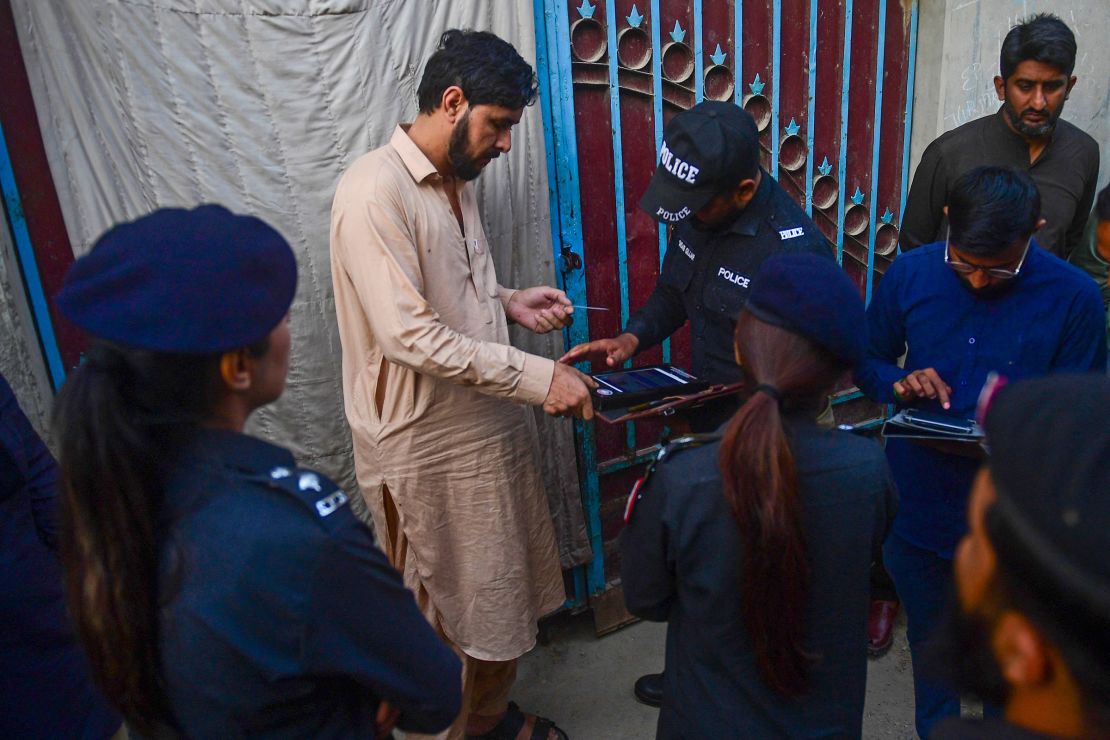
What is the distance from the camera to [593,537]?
10.8 ft

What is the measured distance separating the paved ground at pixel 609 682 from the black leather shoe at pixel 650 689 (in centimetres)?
3

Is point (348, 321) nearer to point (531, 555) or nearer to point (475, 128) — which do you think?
point (475, 128)

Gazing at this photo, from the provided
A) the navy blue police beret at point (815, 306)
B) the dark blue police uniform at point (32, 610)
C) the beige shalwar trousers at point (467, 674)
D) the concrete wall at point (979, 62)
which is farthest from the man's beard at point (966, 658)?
the concrete wall at point (979, 62)

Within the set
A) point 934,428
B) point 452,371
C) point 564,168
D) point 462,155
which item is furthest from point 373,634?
point 564,168

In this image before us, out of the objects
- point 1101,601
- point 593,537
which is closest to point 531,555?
point 593,537

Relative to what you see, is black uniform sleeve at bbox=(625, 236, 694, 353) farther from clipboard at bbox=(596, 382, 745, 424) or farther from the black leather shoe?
the black leather shoe

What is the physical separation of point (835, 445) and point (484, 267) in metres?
1.33

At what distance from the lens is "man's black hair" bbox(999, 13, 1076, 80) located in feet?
9.24

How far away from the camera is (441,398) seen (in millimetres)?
2301

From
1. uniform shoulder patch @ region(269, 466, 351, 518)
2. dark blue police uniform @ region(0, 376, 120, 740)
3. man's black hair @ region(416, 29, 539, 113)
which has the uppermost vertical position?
man's black hair @ region(416, 29, 539, 113)

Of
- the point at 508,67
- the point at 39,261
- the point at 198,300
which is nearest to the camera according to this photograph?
the point at 198,300

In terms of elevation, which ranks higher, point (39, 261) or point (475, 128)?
point (475, 128)

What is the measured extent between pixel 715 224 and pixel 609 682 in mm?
1992

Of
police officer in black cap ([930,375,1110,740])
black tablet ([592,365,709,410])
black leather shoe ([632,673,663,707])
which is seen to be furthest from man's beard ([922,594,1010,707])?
black leather shoe ([632,673,663,707])
